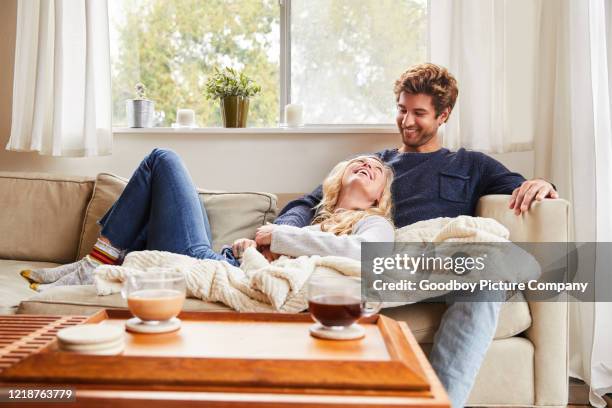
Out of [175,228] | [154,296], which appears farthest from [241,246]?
[154,296]

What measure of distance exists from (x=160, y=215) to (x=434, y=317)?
949 mm

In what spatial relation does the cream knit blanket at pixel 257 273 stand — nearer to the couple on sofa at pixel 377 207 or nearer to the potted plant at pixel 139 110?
the couple on sofa at pixel 377 207

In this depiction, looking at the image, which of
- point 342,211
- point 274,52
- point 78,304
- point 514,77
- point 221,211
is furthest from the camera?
point 274,52

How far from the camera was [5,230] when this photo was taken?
2678mm

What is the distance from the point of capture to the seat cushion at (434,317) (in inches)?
71.7

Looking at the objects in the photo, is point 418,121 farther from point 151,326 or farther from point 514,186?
point 151,326

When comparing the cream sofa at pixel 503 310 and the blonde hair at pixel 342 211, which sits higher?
the blonde hair at pixel 342 211

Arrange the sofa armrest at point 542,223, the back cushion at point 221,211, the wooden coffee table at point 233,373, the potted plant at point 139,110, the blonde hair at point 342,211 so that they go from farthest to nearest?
the potted plant at point 139,110 < the back cushion at point 221,211 < the blonde hair at point 342,211 < the sofa armrest at point 542,223 < the wooden coffee table at point 233,373

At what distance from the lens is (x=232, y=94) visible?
10.1ft

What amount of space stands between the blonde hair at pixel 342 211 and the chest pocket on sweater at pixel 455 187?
0.66ft

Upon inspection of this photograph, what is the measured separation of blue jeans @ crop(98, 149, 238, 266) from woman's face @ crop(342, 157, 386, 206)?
53 centimetres

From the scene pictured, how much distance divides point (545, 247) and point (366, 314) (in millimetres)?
805
